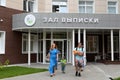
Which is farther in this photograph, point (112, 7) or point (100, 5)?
point (112, 7)

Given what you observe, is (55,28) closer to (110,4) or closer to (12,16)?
(12,16)

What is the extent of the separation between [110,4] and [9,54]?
1207cm

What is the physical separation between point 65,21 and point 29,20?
303 cm

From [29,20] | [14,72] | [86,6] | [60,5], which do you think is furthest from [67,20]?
[14,72]

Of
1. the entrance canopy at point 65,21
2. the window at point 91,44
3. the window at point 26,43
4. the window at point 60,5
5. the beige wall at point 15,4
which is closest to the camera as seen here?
the entrance canopy at point 65,21

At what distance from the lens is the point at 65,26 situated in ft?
83.7

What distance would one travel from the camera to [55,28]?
2572cm

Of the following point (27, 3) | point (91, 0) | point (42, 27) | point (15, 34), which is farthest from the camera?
point (91, 0)

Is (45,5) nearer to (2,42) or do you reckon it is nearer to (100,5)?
(100,5)

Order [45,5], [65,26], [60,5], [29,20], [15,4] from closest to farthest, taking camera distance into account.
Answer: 1. [65,26]
2. [29,20]
3. [15,4]
4. [45,5]
5. [60,5]

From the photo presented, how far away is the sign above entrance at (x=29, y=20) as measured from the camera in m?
25.5

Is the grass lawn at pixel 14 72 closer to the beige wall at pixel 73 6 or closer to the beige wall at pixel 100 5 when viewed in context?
the beige wall at pixel 73 6

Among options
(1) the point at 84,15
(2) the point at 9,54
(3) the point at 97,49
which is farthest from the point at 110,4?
(2) the point at 9,54

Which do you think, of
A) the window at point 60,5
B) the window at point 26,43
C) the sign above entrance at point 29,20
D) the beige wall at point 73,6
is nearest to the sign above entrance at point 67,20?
the sign above entrance at point 29,20
